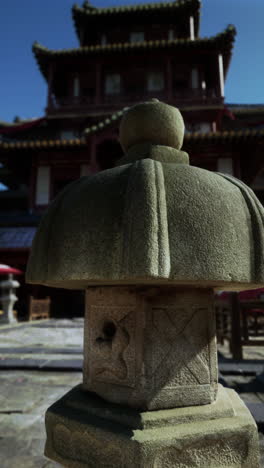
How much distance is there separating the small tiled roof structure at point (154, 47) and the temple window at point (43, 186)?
555cm

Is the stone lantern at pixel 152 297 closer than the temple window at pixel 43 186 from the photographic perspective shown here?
Yes

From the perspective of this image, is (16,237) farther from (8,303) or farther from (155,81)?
(155,81)

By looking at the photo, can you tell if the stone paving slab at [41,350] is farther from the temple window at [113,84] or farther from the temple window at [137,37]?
the temple window at [137,37]

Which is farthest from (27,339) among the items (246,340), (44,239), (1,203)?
(1,203)

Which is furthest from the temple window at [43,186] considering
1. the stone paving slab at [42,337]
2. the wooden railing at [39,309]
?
the stone paving slab at [42,337]

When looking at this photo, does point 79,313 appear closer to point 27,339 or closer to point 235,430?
point 27,339

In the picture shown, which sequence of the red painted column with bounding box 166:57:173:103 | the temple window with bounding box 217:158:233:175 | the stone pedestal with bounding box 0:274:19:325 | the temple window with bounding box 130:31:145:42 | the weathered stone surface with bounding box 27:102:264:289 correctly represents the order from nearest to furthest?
the weathered stone surface with bounding box 27:102:264:289 < the stone pedestal with bounding box 0:274:19:325 < the temple window with bounding box 217:158:233:175 < the red painted column with bounding box 166:57:173:103 < the temple window with bounding box 130:31:145:42

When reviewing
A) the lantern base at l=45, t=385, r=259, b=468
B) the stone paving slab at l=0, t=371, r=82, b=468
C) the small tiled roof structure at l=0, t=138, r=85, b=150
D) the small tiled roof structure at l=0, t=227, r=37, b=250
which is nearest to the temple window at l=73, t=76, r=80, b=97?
the small tiled roof structure at l=0, t=138, r=85, b=150

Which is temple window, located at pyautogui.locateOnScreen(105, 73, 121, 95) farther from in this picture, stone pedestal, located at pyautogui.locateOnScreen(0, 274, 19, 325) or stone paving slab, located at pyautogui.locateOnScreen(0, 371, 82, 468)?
stone paving slab, located at pyautogui.locateOnScreen(0, 371, 82, 468)

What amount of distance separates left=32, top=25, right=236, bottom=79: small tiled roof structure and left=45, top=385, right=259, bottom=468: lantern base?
1482 centimetres

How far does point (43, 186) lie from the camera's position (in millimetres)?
12906

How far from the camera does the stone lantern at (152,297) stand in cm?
130

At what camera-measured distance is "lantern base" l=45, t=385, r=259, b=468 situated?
1335mm

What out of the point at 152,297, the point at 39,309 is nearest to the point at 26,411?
the point at 152,297
